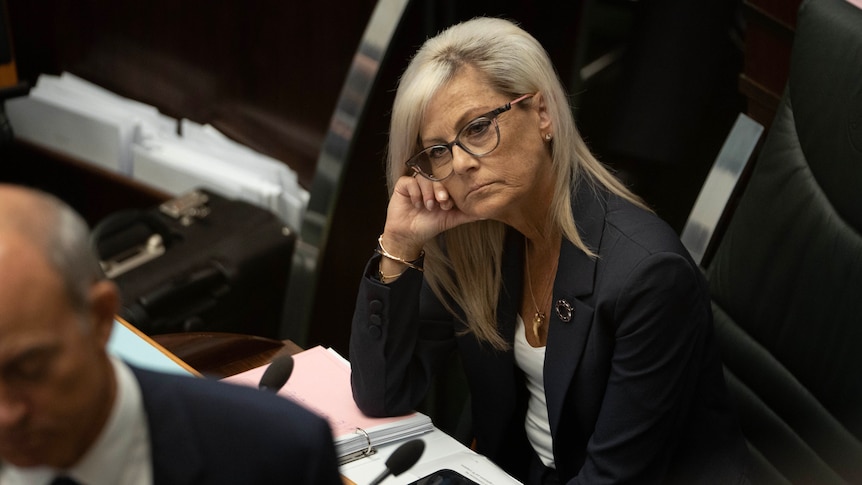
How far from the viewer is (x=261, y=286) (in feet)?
8.98

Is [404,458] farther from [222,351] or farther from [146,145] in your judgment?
[146,145]

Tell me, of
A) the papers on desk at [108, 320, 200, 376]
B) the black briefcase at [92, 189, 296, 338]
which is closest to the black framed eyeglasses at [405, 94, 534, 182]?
the papers on desk at [108, 320, 200, 376]

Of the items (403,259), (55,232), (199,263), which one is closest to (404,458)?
(403,259)

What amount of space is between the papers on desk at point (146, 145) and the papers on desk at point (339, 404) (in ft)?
4.13

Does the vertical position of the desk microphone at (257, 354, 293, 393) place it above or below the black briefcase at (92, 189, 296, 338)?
above

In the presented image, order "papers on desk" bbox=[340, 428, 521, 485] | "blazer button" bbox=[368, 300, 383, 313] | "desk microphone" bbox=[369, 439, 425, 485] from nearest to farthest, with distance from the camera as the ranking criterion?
"desk microphone" bbox=[369, 439, 425, 485]
"papers on desk" bbox=[340, 428, 521, 485]
"blazer button" bbox=[368, 300, 383, 313]

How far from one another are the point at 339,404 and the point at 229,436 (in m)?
0.86

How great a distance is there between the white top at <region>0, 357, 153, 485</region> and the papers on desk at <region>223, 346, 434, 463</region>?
72 centimetres

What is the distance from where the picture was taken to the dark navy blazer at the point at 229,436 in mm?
796

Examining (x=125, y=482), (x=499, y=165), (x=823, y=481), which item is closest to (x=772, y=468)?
(x=823, y=481)

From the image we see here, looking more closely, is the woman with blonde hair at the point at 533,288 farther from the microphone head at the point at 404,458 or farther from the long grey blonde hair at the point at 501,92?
the microphone head at the point at 404,458

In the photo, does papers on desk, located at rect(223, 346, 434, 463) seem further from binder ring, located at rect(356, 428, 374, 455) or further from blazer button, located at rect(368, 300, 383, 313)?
blazer button, located at rect(368, 300, 383, 313)

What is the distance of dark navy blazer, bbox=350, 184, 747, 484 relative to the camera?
1.53 m

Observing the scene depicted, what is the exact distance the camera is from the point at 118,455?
770 millimetres
